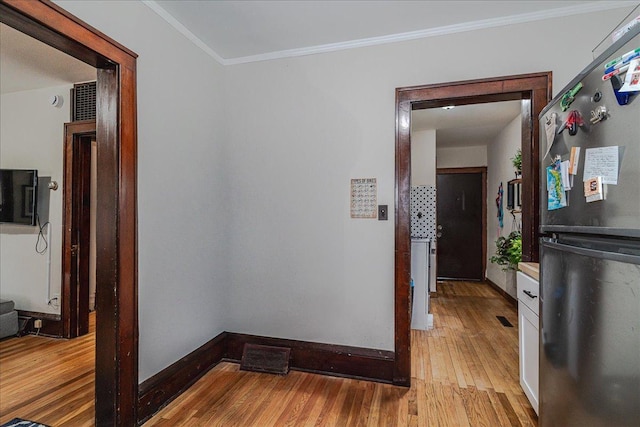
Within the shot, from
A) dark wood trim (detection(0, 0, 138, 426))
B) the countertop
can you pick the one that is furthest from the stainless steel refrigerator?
dark wood trim (detection(0, 0, 138, 426))

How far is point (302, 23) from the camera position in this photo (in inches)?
87.1

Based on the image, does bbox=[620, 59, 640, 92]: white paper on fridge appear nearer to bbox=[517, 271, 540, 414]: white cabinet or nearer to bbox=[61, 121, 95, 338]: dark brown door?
bbox=[517, 271, 540, 414]: white cabinet

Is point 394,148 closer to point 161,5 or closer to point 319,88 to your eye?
point 319,88

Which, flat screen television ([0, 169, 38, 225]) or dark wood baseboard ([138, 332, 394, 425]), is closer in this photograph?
dark wood baseboard ([138, 332, 394, 425])

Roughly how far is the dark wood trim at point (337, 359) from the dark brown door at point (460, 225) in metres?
4.23

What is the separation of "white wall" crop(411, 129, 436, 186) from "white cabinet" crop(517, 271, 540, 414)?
282cm

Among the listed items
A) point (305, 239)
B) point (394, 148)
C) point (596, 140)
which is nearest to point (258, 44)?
point (394, 148)

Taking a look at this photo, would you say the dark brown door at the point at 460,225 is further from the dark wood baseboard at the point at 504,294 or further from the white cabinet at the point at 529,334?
the white cabinet at the point at 529,334

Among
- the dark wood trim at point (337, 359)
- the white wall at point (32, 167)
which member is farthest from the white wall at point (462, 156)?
the white wall at point (32, 167)

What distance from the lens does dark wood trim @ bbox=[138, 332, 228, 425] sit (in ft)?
6.38

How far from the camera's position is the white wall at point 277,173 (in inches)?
81.3

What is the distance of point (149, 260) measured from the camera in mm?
1995

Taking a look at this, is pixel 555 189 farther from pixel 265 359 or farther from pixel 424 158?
pixel 424 158

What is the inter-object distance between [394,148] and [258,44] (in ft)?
4.25
